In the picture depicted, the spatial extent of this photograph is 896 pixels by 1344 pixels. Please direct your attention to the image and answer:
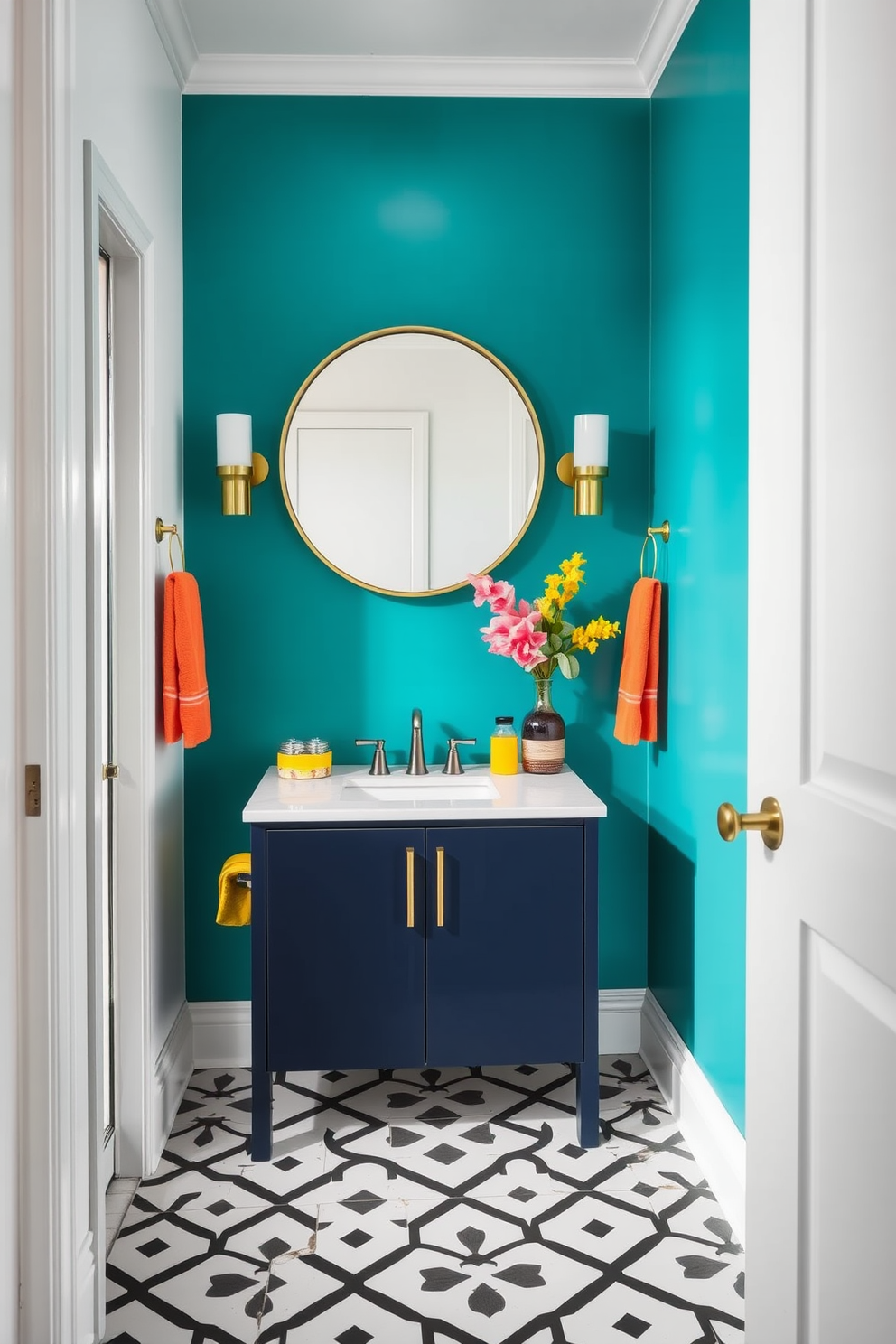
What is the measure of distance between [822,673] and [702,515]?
4.17 feet

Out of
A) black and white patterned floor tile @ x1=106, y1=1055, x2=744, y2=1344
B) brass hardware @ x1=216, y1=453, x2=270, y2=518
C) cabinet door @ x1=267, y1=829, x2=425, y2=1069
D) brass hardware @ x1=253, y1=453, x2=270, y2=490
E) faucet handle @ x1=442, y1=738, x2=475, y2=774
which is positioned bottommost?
black and white patterned floor tile @ x1=106, y1=1055, x2=744, y2=1344

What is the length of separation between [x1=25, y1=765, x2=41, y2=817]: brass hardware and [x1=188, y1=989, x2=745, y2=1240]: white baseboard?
1.43 m

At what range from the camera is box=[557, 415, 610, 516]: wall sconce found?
8.50ft

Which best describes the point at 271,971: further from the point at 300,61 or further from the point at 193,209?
the point at 300,61

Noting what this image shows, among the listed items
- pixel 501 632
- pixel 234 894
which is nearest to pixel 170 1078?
pixel 234 894

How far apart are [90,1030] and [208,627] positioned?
1260 millimetres

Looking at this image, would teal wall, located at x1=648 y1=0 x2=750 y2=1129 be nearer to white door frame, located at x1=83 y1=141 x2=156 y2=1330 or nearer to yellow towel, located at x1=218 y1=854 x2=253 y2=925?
yellow towel, located at x1=218 y1=854 x2=253 y2=925

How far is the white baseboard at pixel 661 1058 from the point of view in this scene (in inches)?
79.8

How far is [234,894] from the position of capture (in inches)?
95.7

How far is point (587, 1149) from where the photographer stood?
7.45 feet

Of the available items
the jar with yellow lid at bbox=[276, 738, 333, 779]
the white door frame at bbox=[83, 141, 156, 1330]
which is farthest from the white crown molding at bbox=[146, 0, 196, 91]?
the jar with yellow lid at bbox=[276, 738, 333, 779]

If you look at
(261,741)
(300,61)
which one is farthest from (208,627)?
(300,61)

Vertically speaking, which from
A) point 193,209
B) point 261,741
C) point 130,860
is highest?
point 193,209

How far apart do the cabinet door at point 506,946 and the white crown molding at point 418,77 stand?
1.91 metres
